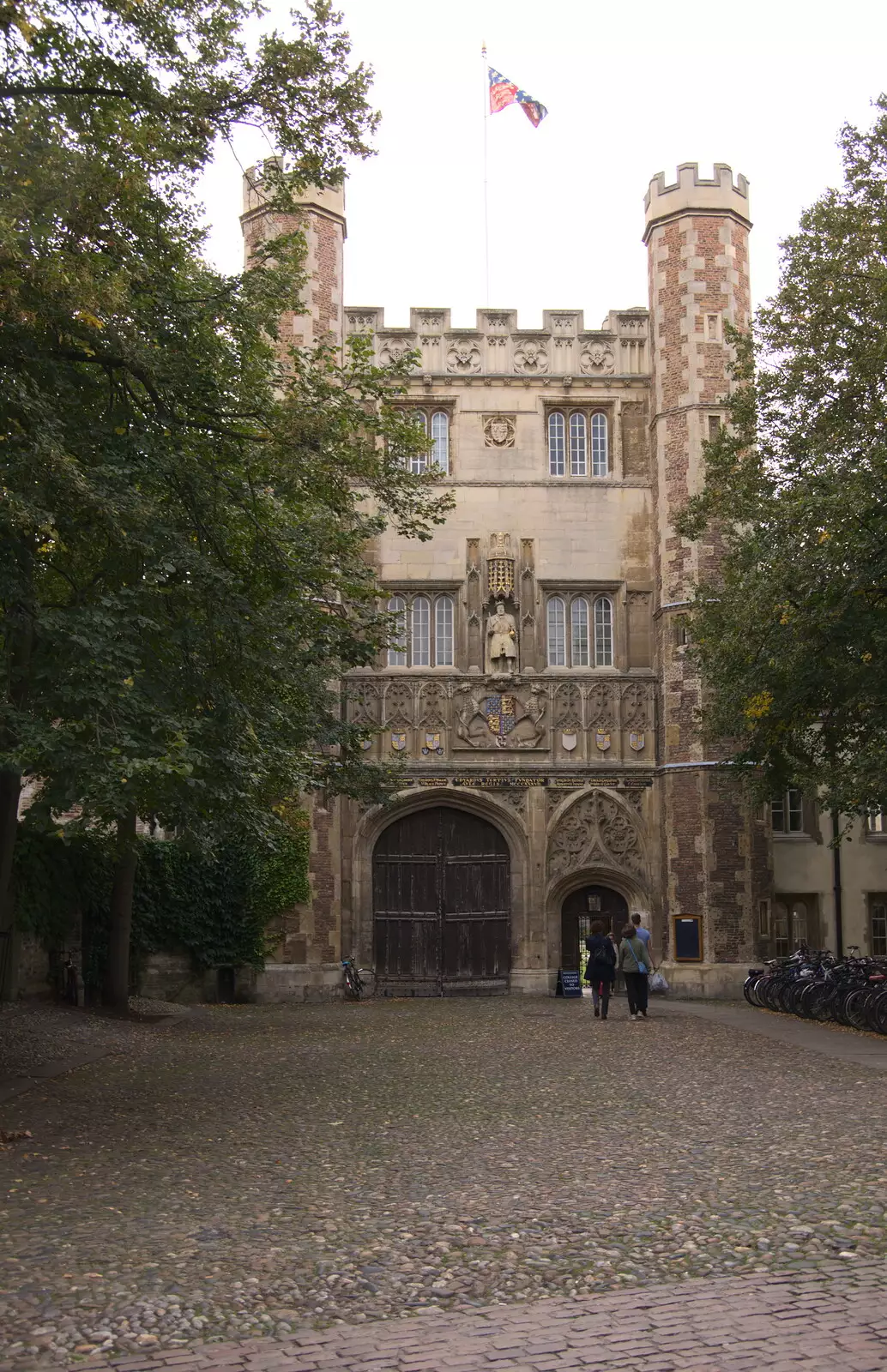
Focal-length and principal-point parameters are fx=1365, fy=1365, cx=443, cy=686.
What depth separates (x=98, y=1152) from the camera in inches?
349

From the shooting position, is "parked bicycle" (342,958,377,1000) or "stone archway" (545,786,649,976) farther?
"stone archway" (545,786,649,976)

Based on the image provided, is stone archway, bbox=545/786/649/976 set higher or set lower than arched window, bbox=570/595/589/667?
lower

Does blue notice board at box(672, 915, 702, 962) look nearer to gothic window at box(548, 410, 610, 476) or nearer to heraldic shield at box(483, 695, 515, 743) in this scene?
heraldic shield at box(483, 695, 515, 743)

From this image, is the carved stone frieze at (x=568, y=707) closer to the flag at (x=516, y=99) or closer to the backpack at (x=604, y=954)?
the backpack at (x=604, y=954)

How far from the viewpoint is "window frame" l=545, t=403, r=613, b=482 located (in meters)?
27.5

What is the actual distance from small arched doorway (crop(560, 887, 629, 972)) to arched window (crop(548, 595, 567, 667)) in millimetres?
4453

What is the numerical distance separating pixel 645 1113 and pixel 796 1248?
14.2ft

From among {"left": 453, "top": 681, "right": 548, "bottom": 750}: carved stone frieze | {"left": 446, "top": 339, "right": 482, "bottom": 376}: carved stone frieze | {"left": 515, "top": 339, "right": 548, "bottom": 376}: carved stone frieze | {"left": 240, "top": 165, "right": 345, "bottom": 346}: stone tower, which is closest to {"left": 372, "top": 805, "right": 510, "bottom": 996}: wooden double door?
{"left": 453, "top": 681, "right": 548, "bottom": 750}: carved stone frieze

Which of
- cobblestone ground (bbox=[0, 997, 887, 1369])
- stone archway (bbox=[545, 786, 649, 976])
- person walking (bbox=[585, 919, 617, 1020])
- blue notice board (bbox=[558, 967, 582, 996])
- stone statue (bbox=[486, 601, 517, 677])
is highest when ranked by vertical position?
stone statue (bbox=[486, 601, 517, 677])

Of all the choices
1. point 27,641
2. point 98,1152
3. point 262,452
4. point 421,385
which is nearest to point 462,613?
point 421,385

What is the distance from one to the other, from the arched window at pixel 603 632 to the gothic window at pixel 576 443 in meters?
2.68

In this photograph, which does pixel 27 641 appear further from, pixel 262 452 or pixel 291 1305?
pixel 291 1305

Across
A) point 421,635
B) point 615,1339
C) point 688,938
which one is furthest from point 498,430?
point 615,1339

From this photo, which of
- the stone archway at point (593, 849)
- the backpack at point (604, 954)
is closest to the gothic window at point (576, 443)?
the stone archway at point (593, 849)
